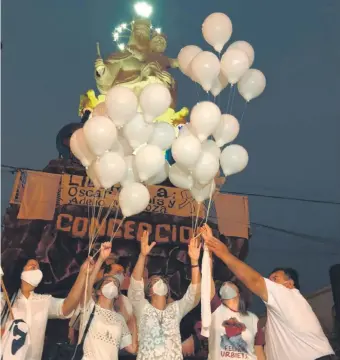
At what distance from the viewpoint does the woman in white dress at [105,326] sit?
3871mm

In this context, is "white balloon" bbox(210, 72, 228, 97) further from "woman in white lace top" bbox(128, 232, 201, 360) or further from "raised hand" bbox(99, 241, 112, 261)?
"raised hand" bbox(99, 241, 112, 261)

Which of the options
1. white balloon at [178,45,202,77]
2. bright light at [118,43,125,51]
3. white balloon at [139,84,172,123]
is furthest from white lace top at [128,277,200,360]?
bright light at [118,43,125,51]

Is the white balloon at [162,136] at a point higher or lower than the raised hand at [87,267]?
higher

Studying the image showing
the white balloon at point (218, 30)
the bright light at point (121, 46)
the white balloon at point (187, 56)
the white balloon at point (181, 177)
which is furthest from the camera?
the bright light at point (121, 46)

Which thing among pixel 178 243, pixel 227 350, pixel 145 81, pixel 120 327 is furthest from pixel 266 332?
pixel 145 81

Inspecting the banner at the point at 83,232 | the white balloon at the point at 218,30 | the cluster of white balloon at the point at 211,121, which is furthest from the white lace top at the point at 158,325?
the banner at the point at 83,232

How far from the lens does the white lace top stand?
153 inches

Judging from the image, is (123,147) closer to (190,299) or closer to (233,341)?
(190,299)

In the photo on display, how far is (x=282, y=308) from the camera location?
3.74 metres

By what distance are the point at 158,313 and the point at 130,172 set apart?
1363 mm

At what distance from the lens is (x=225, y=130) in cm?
472

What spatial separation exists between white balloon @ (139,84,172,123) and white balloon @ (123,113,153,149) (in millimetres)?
61

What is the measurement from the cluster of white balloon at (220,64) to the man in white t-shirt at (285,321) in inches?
69.4

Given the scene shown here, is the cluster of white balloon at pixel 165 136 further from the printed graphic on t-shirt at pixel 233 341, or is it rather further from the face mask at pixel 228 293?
the printed graphic on t-shirt at pixel 233 341
